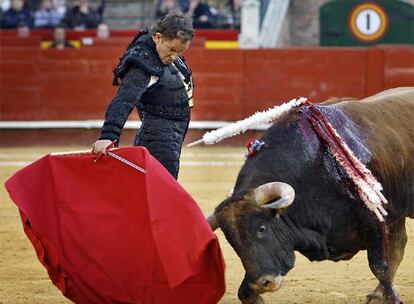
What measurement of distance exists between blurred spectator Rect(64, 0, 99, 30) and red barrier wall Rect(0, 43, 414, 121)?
4.06 ft

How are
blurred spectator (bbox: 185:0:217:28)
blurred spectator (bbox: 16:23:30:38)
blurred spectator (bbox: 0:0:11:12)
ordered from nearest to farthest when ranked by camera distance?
blurred spectator (bbox: 16:23:30:38) < blurred spectator (bbox: 185:0:217:28) < blurred spectator (bbox: 0:0:11:12)

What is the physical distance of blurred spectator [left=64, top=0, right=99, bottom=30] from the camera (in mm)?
13773

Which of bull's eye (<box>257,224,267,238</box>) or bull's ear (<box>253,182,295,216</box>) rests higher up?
bull's ear (<box>253,182,295,216</box>)

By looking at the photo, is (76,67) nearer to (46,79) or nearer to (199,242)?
(46,79)

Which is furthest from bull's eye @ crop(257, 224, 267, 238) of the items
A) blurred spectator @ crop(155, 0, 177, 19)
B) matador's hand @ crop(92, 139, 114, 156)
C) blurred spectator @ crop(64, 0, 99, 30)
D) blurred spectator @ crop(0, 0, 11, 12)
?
blurred spectator @ crop(0, 0, 11, 12)

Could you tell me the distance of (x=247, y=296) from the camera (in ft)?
14.5

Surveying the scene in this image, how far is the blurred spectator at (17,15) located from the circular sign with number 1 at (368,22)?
15.6ft

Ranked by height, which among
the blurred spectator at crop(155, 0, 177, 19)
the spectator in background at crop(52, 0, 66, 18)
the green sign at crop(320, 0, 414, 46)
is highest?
the blurred spectator at crop(155, 0, 177, 19)

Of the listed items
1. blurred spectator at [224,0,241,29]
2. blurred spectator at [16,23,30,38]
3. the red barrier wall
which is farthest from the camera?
blurred spectator at [224,0,241,29]

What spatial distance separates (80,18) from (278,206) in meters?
10.1

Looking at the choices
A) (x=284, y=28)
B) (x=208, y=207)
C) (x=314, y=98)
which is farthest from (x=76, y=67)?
(x=208, y=207)

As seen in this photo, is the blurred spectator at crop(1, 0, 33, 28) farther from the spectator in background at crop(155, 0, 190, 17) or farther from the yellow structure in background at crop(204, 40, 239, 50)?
the yellow structure in background at crop(204, 40, 239, 50)

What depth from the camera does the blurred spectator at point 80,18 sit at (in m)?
13.8

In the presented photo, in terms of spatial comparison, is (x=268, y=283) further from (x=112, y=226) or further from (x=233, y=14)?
(x=233, y=14)
